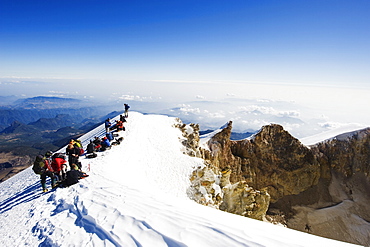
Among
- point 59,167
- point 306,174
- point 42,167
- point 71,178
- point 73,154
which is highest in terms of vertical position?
point 42,167

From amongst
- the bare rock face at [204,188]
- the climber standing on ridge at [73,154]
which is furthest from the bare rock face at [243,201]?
the climber standing on ridge at [73,154]

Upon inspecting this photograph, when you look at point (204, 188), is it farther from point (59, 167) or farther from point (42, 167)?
point (42, 167)

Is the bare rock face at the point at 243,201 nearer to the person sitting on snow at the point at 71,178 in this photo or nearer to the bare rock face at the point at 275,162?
the bare rock face at the point at 275,162

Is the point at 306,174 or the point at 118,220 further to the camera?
the point at 306,174

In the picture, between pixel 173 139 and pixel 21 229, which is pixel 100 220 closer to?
pixel 21 229

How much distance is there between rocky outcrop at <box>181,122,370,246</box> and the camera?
3021cm

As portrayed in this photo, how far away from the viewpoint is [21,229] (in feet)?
23.3

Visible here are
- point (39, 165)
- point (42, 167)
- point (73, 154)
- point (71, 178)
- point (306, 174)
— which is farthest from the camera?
point (306, 174)

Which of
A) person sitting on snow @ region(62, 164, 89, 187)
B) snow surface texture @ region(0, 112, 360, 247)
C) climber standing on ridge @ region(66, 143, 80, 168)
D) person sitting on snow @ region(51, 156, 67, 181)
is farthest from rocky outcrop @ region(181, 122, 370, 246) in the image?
person sitting on snow @ region(51, 156, 67, 181)

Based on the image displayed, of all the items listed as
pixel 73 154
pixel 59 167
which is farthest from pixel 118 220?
pixel 73 154

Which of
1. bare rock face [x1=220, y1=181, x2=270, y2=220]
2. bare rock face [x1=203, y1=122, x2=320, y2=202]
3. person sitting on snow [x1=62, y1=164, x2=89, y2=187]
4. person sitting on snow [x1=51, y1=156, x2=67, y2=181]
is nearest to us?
person sitting on snow [x1=62, y1=164, x2=89, y2=187]

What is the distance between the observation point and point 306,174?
1382 inches

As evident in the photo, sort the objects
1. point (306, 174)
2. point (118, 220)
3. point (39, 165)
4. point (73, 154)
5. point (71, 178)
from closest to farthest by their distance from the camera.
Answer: point (118, 220) → point (39, 165) → point (71, 178) → point (73, 154) → point (306, 174)

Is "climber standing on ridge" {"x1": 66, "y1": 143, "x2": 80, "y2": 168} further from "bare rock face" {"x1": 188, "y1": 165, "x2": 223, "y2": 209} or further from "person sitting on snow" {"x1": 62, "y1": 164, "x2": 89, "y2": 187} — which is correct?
"bare rock face" {"x1": 188, "y1": 165, "x2": 223, "y2": 209}
